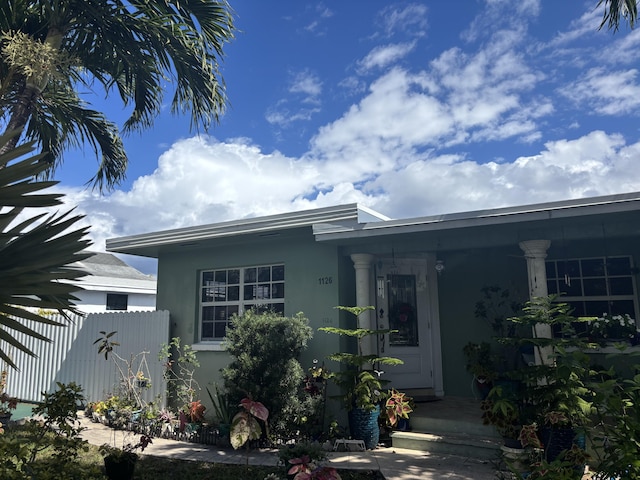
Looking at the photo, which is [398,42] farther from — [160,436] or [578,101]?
[160,436]

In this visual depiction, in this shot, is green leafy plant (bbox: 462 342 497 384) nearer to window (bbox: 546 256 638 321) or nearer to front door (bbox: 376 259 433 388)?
front door (bbox: 376 259 433 388)

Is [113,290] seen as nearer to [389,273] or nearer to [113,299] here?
[113,299]

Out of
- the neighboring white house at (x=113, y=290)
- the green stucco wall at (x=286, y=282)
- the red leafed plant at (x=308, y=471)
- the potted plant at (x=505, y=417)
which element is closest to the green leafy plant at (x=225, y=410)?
the green stucco wall at (x=286, y=282)

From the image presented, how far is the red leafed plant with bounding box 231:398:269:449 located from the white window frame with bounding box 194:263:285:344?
9.70 feet

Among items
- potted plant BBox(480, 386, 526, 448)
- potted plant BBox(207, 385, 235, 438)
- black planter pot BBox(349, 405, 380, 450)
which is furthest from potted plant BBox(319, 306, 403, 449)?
potted plant BBox(207, 385, 235, 438)

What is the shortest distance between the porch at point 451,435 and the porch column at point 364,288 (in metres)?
1.25

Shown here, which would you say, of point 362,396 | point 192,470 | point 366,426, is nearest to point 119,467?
point 192,470

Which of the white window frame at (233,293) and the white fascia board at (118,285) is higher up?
the white fascia board at (118,285)

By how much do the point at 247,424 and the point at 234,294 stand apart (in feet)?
12.3

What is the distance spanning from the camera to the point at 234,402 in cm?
693

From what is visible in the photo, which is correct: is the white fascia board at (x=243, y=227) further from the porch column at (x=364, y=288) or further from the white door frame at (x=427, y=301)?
the white door frame at (x=427, y=301)

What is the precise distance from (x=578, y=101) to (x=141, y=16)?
8.19 m

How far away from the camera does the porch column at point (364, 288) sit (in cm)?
733

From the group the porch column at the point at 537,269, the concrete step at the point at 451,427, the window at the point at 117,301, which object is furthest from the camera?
the window at the point at 117,301
